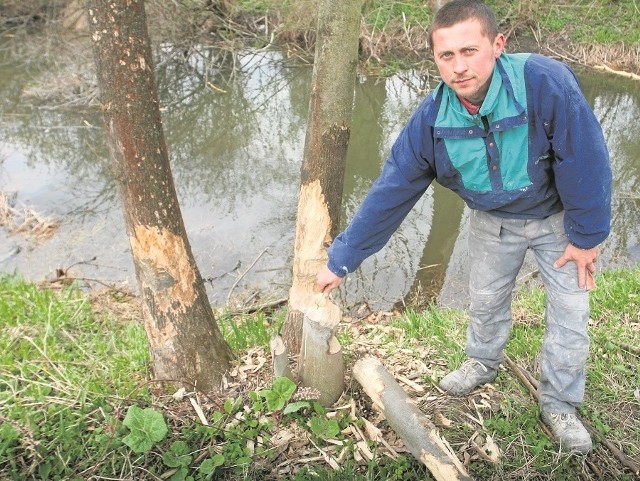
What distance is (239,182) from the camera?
8.02 meters

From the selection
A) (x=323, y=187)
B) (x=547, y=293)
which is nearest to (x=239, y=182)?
→ (x=323, y=187)

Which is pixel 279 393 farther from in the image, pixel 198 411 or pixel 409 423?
pixel 409 423

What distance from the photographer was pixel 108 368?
3609 mm

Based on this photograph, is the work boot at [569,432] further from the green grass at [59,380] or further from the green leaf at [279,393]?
the green grass at [59,380]

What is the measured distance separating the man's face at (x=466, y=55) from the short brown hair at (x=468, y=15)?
0.06 feet

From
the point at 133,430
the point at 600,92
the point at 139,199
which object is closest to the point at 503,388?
the point at 133,430

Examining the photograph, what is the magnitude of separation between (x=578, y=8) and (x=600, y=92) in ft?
15.3

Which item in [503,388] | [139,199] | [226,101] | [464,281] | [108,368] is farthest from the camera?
[226,101]

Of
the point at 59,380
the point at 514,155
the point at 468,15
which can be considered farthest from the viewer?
the point at 59,380

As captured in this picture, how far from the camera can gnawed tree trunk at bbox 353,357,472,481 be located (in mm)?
2479

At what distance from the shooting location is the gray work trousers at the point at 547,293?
8.52ft

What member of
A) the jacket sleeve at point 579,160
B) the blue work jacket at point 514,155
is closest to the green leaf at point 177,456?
the blue work jacket at point 514,155

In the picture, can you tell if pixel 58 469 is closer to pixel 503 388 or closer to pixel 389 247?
pixel 503 388

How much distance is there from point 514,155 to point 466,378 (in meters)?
1.40
